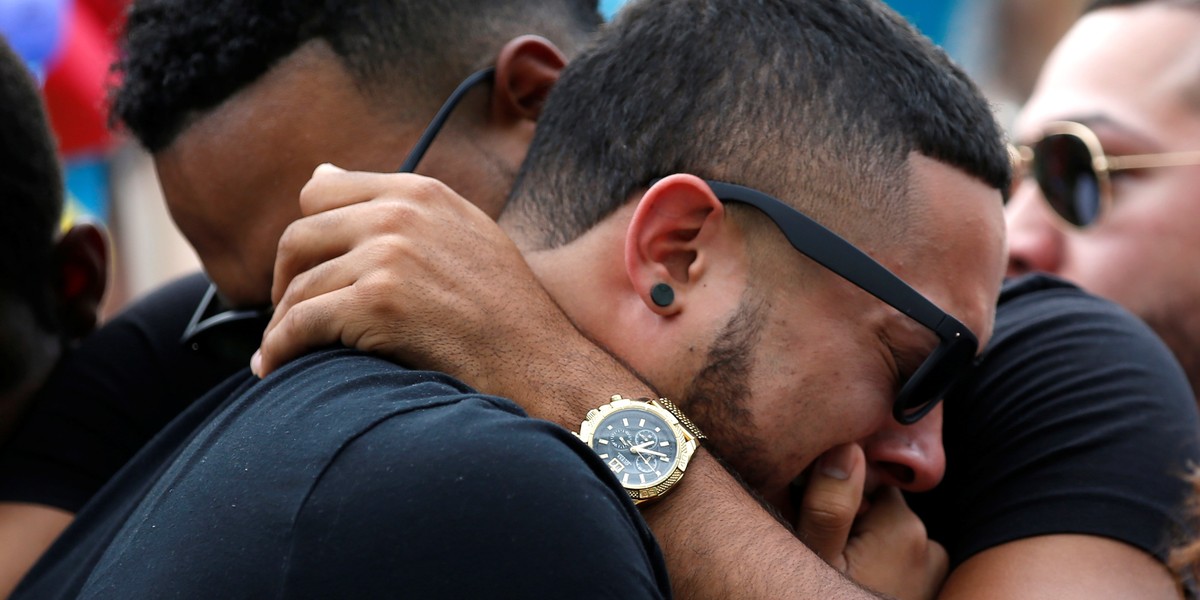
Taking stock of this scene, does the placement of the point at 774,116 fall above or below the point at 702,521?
above

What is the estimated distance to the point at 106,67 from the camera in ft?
17.7

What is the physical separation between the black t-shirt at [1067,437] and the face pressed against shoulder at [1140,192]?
3.95 feet

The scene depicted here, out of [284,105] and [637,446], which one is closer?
[637,446]

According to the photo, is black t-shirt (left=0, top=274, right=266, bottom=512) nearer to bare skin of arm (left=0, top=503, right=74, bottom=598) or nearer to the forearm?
bare skin of arm (left=0, top=503, right=74, bottom=598)

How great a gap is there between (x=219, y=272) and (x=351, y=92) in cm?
47

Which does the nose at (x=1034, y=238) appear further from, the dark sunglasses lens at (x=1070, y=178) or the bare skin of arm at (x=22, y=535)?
the bare skin of arm at (x=22, y=535)

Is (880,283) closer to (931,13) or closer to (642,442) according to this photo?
(642,442)

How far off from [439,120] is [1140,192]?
7.68 feet

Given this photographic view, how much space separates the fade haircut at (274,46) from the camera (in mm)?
2572

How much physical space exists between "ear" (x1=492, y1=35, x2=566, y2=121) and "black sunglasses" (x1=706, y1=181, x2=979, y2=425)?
0.74m

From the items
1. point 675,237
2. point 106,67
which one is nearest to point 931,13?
point 106,67

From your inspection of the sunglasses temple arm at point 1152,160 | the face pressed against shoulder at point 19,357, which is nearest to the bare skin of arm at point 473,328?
the face pressed against shoulder at point 19,357

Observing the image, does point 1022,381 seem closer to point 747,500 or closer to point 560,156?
point 747,500

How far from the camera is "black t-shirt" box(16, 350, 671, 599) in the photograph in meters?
1.57
